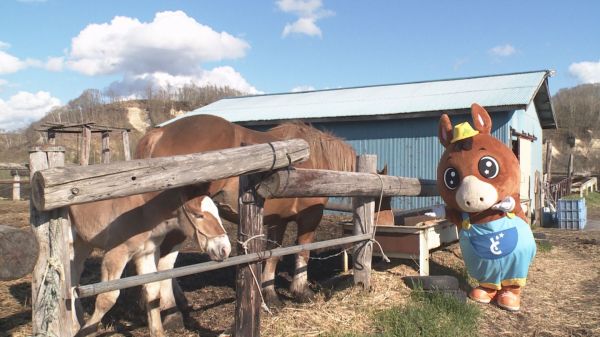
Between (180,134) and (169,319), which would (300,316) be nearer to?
(169,319)

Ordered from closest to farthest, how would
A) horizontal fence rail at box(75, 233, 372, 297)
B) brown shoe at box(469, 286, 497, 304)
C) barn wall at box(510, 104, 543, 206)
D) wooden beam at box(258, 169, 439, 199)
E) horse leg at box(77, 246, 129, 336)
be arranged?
horizontal fence rail at box(75, 233, 372, 297), wooden beam at box(258, 169, 439, 199), horse leg at box(77, 246, 129, 336), brown shoe at box(469, 286, 497, 304), barn wall at box(510, 104, 543, 206)

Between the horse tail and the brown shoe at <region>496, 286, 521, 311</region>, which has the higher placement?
the horse tail

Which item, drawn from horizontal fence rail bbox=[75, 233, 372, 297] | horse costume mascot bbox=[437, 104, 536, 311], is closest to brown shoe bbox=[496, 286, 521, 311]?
horse costume mascot bbox=[437, 104, 536, 311]

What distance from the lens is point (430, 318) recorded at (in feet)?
13.0

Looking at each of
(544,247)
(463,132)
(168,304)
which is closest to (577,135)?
(544,247)

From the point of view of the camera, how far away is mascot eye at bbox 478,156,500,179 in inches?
186

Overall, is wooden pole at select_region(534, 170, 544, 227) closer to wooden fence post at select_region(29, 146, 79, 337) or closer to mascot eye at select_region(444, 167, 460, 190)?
mascot eye at select_region(444, 167, 460, 190)

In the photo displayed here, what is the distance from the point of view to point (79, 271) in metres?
4.59

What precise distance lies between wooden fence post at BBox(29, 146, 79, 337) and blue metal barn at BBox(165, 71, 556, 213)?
9037mm

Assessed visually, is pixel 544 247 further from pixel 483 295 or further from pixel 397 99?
pixel 397 99

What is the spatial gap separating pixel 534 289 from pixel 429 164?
22.9ft

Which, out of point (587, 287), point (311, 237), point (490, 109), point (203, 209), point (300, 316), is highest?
point (490, 109)

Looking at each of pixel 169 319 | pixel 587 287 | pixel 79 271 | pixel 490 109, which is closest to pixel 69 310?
pixel 169 319

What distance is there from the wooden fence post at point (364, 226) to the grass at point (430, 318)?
52 cm
